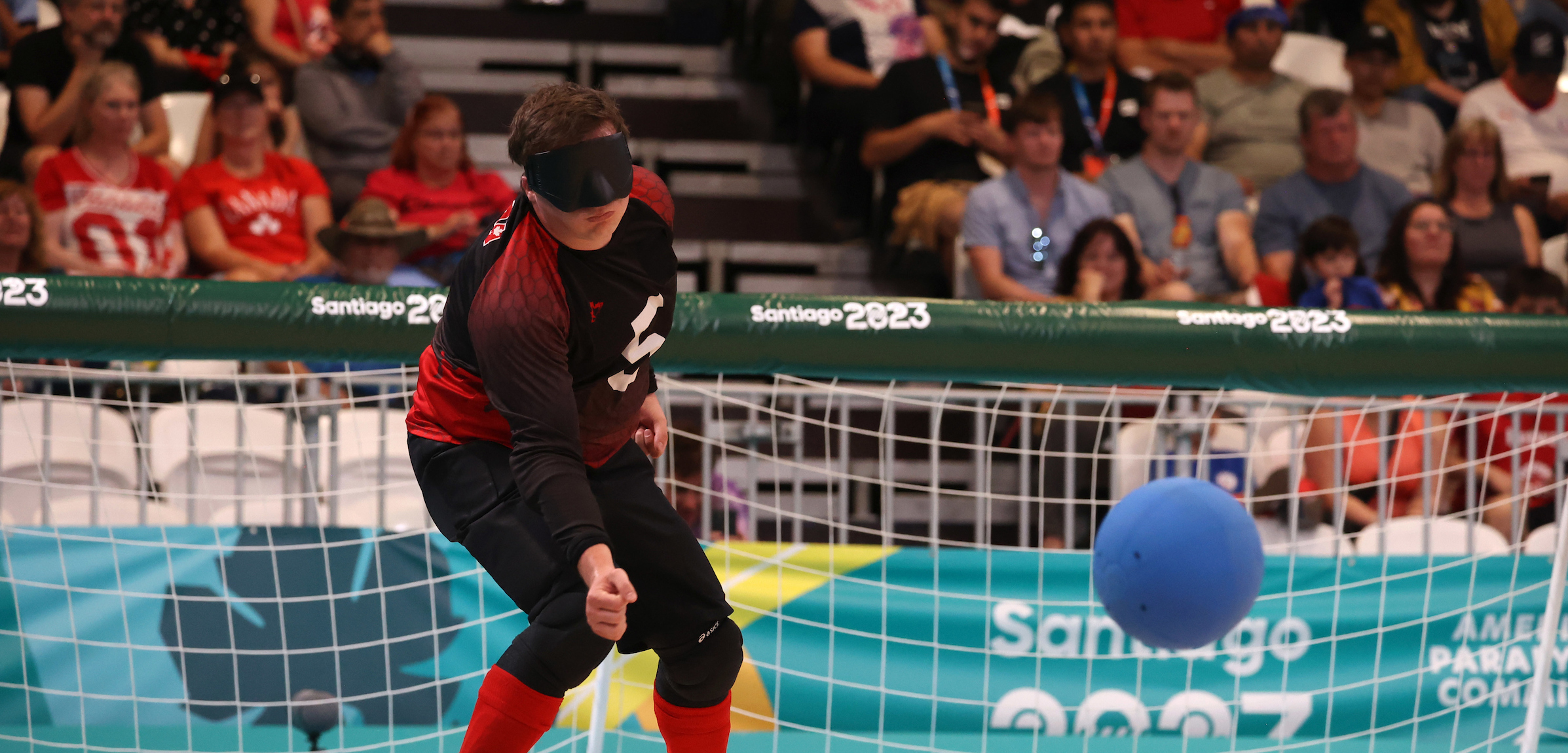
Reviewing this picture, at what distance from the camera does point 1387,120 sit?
7.42 metres

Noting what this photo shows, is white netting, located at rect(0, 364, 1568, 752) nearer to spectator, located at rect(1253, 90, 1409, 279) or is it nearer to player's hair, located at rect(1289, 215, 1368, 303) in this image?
player's hair, located at rect(1289, 215, 1368, 303)

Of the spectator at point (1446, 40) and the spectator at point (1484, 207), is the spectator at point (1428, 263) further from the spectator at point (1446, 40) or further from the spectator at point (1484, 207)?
the spectator at point (1446, 40)

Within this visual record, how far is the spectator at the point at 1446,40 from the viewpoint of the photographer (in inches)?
315

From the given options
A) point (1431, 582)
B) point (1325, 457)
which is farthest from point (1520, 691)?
point (1325, 457)

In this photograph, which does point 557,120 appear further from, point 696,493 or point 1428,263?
point 1428,263

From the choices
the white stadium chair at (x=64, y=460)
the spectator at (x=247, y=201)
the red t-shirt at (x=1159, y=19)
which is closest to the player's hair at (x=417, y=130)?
the spectator at (x=247, y=201)

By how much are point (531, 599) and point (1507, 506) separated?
166 inches

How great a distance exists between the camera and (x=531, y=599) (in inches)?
100

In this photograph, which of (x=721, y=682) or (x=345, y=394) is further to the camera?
(x=345, y=394)

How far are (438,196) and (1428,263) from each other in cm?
436

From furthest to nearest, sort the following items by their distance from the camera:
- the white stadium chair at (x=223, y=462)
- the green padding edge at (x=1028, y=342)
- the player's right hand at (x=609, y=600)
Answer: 1. the white stadium chair at (x=223, y=462)
2. the green padding edge at (x=1028, y=342)
3. the player's right hand at (x=609, y=600)

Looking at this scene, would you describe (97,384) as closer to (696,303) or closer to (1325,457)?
(696,303)

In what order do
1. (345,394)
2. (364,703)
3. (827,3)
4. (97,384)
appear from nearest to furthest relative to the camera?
(364,703)
(97,384)
(345,394)
(827,3)

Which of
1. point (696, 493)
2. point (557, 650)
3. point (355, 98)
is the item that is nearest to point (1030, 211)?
point (696, 493)
